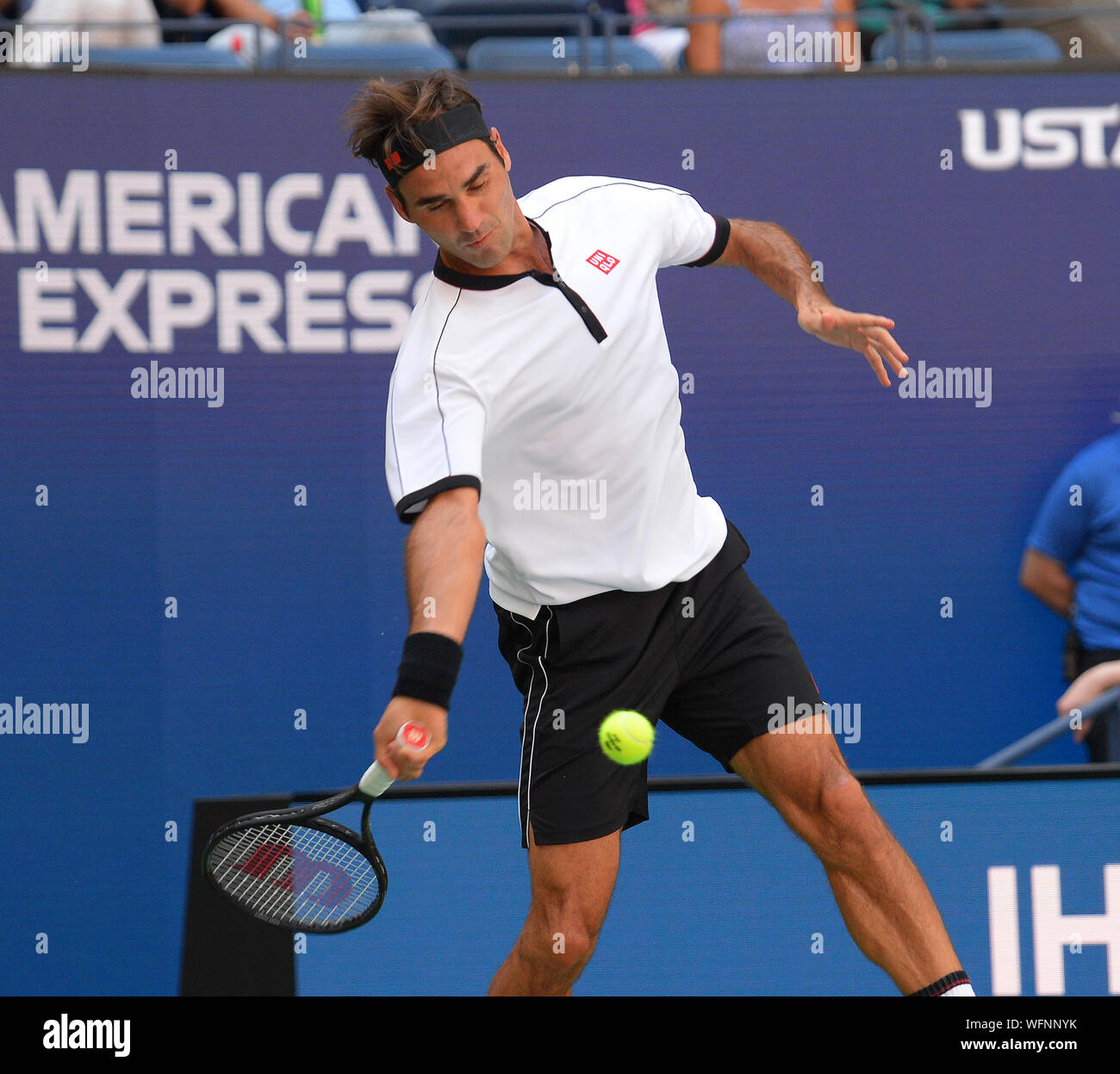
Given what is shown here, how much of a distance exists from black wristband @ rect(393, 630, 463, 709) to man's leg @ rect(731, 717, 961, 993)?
782mm

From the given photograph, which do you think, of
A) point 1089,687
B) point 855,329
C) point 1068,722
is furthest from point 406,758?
point 1089,687

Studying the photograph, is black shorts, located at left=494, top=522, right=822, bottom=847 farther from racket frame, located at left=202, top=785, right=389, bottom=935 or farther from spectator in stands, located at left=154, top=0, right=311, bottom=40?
spectator in stands, located at left=154, top=0, right=311, bottom=40

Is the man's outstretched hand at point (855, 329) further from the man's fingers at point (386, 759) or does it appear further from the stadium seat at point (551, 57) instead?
the stadium seat at point (551, 57)

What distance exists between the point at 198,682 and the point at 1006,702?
2.48 meters

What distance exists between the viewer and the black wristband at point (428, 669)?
2211 millimetres

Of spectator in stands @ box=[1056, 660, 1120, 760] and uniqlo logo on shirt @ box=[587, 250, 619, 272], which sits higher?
uniqlo logo on shirt @ box=[587, 250, 619, 272]

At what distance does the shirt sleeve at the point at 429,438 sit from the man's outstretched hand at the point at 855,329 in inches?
25.5

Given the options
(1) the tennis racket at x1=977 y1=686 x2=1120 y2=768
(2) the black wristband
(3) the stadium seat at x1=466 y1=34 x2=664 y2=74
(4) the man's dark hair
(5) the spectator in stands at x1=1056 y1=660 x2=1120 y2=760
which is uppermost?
(3) the stadium seat at x1=466 y1=34 x2=664 y2=74

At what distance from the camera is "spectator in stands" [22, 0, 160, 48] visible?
4.36m

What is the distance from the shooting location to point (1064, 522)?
437cm

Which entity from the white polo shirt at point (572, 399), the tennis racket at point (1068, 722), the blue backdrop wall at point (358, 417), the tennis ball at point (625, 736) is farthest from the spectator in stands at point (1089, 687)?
the tennis ball at point (625, 736)

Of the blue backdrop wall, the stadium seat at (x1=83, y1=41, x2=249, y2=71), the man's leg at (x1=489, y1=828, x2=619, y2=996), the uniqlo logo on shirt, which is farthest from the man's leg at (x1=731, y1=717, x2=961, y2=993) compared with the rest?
the stadium seat at (x1=83, y1=41, x2=249, y2=71)

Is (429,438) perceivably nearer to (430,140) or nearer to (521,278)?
(521,278)
